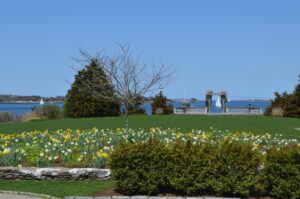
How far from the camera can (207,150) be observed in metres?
9.49

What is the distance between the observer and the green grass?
377 inches

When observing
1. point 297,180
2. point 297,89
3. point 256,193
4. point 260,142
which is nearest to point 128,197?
point 256,193

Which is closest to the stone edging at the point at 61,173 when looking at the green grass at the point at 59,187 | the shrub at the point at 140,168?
the green grass at the point at 59,187

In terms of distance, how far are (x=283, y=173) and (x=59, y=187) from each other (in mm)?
4340

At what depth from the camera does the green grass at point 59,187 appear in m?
9.58

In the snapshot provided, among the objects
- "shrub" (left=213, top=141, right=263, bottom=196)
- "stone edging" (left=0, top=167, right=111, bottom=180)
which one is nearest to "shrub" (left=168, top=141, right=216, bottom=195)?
"shrub" (left=213, top=141, right=263, bottom=196)

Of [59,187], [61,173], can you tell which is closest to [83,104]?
[61,173]

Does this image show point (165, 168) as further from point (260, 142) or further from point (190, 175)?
point (260, 142)

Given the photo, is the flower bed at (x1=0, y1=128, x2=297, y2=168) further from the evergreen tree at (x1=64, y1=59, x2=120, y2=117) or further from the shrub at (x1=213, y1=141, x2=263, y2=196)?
the evergreen tree at (x1=64, y1=59, x2=120, y2=117)

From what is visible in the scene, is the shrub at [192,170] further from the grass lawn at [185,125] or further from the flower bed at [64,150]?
the grass lawn at [185,125]

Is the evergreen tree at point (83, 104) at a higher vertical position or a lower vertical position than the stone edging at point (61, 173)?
higher

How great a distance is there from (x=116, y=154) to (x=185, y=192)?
1.46 metres

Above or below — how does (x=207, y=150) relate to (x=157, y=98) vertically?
below

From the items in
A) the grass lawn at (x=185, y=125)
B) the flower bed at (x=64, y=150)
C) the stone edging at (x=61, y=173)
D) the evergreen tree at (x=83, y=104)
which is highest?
the evergreen tree at (x=83, y=104)
